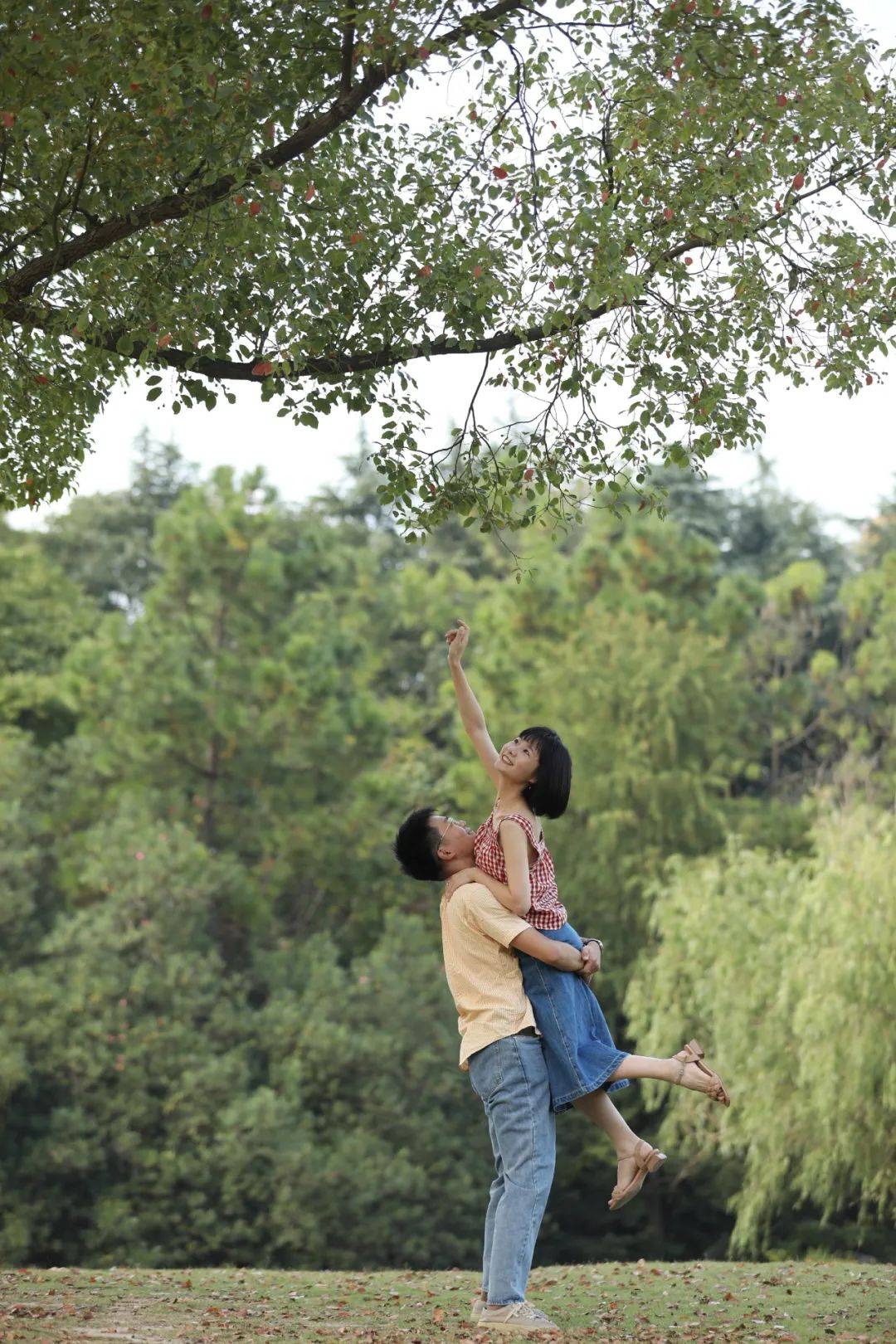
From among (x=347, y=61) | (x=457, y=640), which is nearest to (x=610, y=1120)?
(x=457, y=640)

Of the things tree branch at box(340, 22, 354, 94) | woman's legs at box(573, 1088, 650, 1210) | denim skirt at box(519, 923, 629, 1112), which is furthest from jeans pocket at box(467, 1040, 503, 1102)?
tree branch at box(340, 22, 354, 94)

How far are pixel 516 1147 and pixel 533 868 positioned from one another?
92 cm

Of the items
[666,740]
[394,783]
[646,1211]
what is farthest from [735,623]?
[646,1211]

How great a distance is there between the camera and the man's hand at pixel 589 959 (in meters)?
5.42

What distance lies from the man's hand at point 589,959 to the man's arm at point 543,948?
7cm

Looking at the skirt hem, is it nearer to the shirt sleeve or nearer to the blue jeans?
the blue jeans

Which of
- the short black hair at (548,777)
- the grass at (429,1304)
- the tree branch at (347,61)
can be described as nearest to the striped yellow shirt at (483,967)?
the short black hair at (548,777)

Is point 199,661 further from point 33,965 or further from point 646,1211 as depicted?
point 646,1211

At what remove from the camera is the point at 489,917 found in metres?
5.32

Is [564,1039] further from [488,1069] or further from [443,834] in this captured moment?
[443,834]

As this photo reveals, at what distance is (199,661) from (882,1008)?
10.1m

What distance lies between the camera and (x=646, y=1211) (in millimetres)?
22594

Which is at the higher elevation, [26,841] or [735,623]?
[735,623]

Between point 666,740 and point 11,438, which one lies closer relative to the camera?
point 11,438
